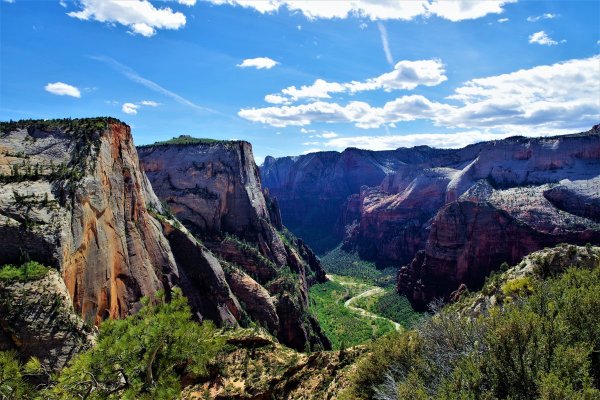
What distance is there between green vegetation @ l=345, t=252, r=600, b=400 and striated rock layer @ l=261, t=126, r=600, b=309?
7869 centimetres

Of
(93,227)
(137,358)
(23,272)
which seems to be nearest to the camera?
(137,358)

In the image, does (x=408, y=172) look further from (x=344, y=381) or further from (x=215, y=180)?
(x=344, y=381)

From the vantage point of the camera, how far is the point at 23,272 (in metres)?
29.5

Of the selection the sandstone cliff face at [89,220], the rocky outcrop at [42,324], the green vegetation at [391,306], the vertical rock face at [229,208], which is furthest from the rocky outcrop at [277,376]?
the green vegetation at [391,306]

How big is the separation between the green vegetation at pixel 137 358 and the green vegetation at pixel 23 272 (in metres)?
12.5

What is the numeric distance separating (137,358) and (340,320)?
243 ft

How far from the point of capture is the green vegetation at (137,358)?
17625mm

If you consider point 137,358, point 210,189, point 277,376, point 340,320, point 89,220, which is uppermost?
point 210,189

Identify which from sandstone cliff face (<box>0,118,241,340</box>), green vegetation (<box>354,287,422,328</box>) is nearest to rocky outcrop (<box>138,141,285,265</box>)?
green vegetation (<box>354,287,422,328</box>)

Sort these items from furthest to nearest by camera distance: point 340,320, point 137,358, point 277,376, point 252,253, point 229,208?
point 229,208
point 340,320
point 252,253
point 277,376
point 137,358

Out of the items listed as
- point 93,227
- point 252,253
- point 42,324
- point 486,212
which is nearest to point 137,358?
point 42,324

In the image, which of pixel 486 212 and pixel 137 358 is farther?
pixel 486 212

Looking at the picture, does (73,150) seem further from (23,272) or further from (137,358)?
(137,358)

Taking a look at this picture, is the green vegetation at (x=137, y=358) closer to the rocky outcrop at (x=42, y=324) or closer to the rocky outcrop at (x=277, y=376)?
the rocky outcrop at (x=277, y=376)
